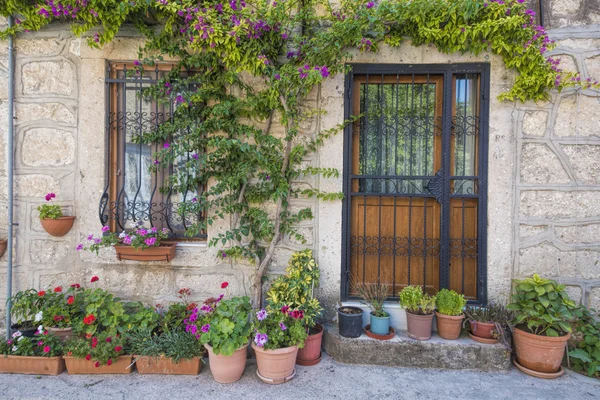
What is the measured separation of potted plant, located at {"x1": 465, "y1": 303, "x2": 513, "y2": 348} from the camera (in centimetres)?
272

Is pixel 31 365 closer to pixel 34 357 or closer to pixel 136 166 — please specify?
pixel 34 357

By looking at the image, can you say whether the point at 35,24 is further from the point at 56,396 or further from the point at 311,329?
the point at 311,329

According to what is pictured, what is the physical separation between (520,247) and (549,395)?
1.12m

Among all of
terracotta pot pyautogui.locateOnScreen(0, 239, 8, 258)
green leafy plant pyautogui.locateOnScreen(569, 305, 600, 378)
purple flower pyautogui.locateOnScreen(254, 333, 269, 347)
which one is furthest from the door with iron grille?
terracotta pot pyautogui.locateOnScreen(0, 239, 8, 258)

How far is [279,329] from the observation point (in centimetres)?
252

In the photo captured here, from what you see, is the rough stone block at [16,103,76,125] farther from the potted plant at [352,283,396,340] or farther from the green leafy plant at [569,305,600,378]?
the green leafy plant at [569,305,600,378]

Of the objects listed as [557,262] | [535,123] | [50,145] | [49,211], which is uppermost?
[535,123]

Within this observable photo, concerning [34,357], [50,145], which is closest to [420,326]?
[34,357]

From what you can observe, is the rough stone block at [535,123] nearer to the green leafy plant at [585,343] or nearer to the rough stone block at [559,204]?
the rough stone block at [559,204]

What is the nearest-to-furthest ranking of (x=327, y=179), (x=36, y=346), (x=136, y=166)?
(x=36, y=346)
(x=327, y=179)
(x=136, y=166)

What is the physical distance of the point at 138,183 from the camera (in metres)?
3.20

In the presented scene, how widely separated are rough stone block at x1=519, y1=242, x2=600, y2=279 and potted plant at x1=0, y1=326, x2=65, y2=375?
149 inches

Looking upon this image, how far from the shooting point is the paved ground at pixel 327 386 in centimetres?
236

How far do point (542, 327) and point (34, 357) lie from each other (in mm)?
3848
